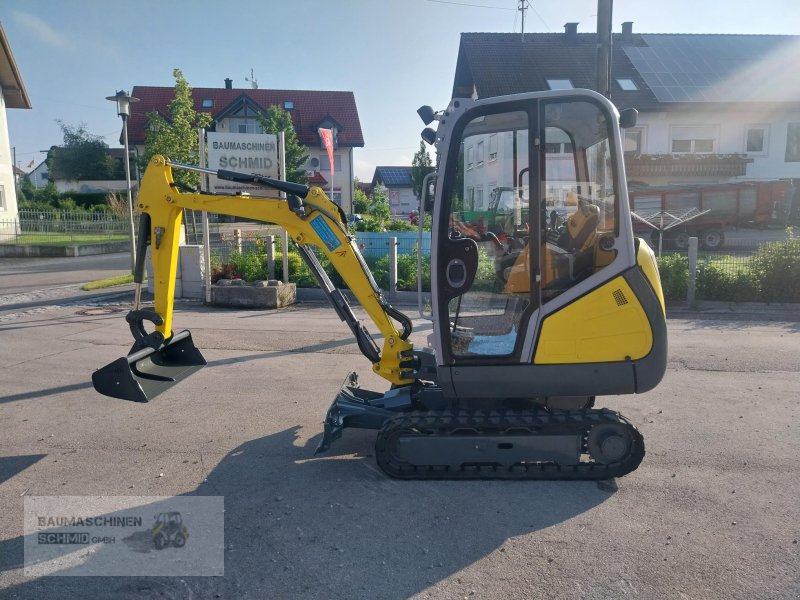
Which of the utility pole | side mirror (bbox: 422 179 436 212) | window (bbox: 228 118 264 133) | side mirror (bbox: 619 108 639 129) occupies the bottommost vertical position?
side mirror (bbox: 422 179 436 212)

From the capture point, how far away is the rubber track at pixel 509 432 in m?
4.30

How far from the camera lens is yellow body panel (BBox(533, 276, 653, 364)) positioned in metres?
4.14

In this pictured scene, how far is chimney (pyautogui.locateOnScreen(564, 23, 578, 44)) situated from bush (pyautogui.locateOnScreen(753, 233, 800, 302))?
24.2 meters

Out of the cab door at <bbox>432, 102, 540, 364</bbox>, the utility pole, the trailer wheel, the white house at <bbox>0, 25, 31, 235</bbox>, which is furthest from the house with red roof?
the cab door at <bbox>432, 102, 540, 364</bbox>

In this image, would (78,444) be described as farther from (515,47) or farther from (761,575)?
(515,47)

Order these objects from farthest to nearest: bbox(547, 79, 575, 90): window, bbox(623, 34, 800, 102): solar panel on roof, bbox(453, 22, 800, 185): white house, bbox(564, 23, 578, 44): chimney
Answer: bbox(564, 23, 578, 44): chimney → bbox(623, 34, 800, 102): solar panel on roof → bbox(547, 79, 575, 90): window → bbox(453, 22, 800, 185): white house

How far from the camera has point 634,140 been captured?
2856 centimetres

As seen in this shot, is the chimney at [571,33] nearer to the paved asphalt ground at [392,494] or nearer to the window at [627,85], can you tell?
the window at [627,85]

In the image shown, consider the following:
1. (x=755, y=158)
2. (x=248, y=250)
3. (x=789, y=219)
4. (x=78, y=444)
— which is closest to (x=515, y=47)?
(x=755, y=158)

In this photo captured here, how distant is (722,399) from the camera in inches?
250

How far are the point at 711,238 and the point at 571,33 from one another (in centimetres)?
1616

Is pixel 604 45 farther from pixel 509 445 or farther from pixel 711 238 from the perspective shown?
pixel 711 238

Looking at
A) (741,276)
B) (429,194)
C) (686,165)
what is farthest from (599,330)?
(686,165)

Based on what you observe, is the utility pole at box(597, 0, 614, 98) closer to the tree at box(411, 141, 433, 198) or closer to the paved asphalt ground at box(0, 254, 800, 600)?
the paved asphalt ground at box(0, 254, 800, 600)
